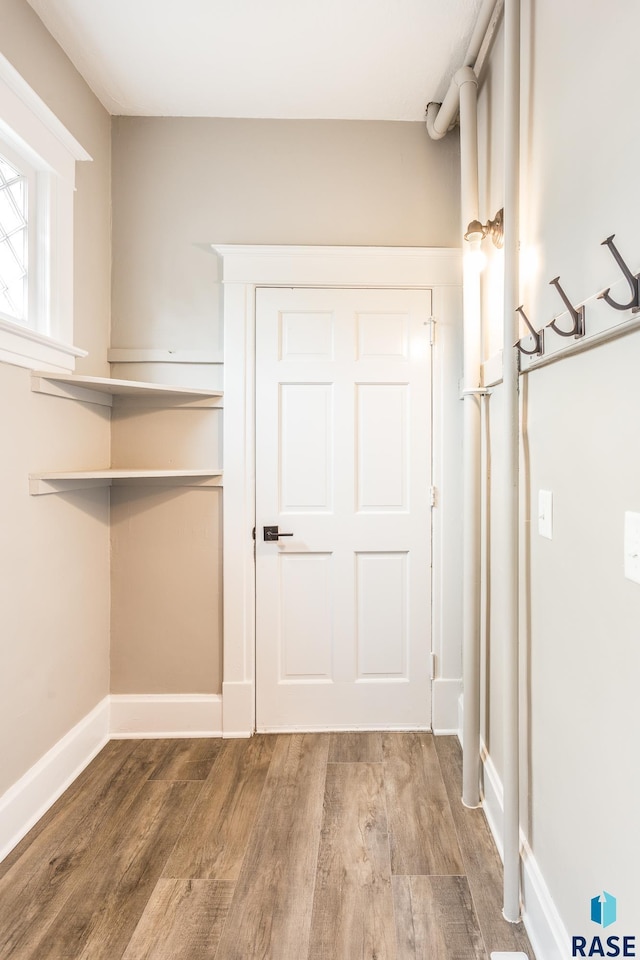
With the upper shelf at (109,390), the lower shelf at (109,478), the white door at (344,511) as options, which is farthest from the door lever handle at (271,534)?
the upper shelf at (109,390)

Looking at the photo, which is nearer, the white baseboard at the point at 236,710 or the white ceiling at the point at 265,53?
the white ceiling at the point at 265,53

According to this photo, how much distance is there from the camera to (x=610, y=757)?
961mm

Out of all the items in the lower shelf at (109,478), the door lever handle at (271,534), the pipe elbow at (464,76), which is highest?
the pipe elbow at (464,76)

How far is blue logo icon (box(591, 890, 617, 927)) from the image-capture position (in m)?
0.95

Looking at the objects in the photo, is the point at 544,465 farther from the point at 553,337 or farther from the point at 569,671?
the point at 569,671

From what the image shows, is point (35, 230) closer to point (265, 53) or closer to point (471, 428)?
point (265, 53)

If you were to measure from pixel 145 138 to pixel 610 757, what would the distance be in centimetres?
281

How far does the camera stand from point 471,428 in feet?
6.19

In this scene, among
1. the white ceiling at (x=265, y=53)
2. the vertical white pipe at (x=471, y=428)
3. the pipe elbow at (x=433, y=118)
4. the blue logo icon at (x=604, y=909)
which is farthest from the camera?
the pipe elbow at (x=433, y=118)

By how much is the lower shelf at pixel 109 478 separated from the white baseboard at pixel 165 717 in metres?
1.00

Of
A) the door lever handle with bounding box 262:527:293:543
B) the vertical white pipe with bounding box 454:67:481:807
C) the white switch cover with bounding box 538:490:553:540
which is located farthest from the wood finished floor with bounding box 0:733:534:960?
the white switch cover with bounding box 538:490:553:540

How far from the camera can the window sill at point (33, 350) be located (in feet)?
5.18

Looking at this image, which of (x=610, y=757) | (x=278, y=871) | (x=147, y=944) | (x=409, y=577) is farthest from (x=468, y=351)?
(x=147, y=944)

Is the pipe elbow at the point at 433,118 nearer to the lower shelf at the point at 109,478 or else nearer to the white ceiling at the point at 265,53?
the white ceiling at the point at 265,53
